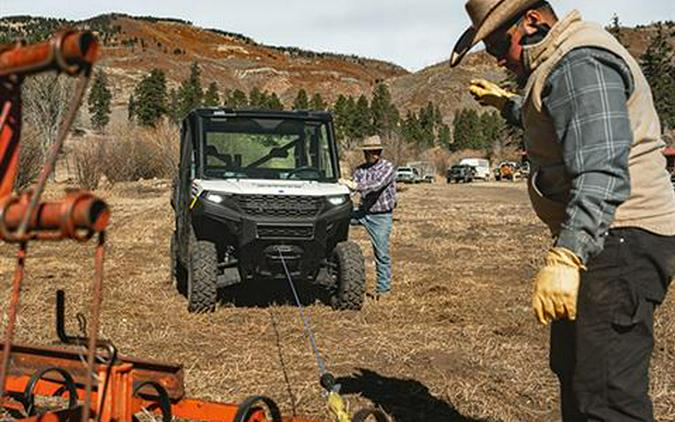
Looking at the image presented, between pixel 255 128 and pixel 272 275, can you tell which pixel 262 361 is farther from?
pixel 255 128

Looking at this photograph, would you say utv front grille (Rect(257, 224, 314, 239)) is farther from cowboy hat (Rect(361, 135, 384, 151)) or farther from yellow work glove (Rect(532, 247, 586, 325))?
yellow work glove (Rect(532, 247, 586, 325))

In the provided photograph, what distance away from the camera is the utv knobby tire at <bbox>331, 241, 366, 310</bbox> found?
7457mm

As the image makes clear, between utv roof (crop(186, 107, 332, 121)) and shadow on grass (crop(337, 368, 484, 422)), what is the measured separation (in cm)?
324

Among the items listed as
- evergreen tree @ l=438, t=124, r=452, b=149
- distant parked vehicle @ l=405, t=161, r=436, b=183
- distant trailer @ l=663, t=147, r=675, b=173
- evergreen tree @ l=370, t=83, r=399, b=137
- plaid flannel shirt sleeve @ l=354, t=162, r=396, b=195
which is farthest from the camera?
evergreen tree @ l=438, t=124, r=452, b=149

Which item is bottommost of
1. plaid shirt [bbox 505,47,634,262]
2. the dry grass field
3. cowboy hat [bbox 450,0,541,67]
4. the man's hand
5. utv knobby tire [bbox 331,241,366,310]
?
the dry grass field

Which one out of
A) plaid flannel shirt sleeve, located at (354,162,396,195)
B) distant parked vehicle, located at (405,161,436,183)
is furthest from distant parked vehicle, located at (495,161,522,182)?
plaid flannel shirt sleeve, located at (354,162,396,195)

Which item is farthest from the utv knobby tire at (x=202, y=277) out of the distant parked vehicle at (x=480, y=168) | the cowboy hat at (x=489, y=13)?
the distant parked vehicle at (x=480, y=168)

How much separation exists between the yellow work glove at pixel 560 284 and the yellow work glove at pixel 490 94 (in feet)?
4.89

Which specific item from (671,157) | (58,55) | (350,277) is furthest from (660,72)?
(58,55)

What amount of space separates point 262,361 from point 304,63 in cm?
19222

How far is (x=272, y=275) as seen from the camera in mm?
7512

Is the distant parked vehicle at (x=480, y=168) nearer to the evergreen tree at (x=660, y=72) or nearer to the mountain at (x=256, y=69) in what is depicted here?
the evergreen tree at (x=660, y=72)

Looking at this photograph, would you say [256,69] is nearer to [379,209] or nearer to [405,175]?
[405,175]

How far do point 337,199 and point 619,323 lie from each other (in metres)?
5.06
